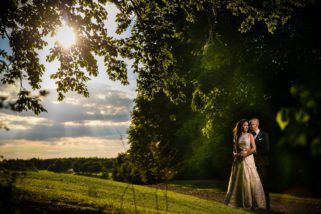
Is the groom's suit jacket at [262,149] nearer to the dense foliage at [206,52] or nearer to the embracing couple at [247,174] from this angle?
the embracing couple at [247,174]

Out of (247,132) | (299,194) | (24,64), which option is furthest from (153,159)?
(299,194)

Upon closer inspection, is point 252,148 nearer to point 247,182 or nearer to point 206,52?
point 247,182

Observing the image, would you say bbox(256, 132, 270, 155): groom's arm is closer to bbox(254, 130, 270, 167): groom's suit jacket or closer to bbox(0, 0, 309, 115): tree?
bbox(254, 130, 270, 167): groom's suit jacket

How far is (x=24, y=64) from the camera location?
13273mm

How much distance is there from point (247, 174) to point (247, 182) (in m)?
0.28

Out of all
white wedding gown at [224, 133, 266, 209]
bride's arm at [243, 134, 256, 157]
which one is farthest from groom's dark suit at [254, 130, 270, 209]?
bride's arm at [243, 134, 256, 157]

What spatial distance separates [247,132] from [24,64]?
9.77 metres

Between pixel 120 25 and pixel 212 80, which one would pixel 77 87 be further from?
pixel 212 80

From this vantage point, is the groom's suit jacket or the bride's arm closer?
the bride's arm

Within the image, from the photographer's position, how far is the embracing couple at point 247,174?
35.9 feet

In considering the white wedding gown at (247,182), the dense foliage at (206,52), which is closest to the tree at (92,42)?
the dense foliage at (206,52)

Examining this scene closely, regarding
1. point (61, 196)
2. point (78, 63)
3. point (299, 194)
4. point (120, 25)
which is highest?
point (120, 25)

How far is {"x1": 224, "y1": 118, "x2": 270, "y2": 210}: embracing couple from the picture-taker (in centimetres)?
1095

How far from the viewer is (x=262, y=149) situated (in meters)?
11.6
